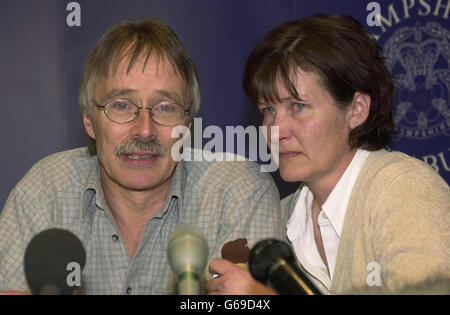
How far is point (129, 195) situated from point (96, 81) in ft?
1.35

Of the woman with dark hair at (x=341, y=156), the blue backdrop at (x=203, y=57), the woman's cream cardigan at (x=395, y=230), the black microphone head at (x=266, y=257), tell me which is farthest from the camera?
the blue backdrop at (x=203, y=57)

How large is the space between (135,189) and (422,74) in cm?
171

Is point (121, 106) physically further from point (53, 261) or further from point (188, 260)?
point (188, 260)

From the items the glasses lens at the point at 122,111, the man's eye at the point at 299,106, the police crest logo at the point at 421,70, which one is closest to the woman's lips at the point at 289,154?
the man's eye at the point at 299,106

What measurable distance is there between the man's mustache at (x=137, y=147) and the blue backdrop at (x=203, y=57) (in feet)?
3.20

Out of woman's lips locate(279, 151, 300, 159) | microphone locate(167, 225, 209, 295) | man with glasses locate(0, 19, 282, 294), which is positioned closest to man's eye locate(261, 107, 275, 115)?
woman's lips locate(279, 151, 300, 159)

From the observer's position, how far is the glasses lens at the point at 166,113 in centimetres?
181

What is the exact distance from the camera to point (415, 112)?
9.28 ft

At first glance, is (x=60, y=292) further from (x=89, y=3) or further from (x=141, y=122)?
(x=89, y=3)

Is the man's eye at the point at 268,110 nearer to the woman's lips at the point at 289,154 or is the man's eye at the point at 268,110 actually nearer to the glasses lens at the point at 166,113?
the woman's lips at the point at 289,154

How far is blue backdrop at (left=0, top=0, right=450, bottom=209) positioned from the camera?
2715 mm

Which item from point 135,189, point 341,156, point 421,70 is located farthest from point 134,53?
point 421,70

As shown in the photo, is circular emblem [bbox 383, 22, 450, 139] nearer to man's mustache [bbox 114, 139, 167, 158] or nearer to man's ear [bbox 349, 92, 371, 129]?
man's ear [bbox 349, 92, 371, 129]
